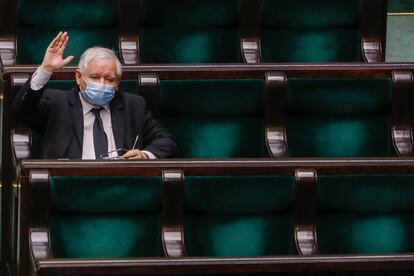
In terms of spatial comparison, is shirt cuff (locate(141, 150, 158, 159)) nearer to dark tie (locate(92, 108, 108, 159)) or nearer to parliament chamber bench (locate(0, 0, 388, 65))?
dark tie (locate(92, 108, 108, 159))

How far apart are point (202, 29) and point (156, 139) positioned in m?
0.23

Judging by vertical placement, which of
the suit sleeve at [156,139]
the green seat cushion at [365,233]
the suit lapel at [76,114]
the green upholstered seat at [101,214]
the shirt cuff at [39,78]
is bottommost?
the green seat cushion at [365,233]

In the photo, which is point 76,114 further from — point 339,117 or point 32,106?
point 339,117

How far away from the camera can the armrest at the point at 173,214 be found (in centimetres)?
149

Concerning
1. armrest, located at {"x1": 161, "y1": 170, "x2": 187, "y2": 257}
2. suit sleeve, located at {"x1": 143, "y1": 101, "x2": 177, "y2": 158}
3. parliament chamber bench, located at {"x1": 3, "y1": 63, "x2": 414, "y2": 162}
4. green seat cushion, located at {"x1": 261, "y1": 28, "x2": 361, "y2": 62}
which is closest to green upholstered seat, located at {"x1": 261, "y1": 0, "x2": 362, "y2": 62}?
green seat cushion, located at {"x1": 261, "y1": 28, "x2": 361, "y2": 62}

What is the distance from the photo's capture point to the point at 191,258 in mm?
1428

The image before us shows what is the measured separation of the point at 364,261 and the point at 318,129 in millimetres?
270

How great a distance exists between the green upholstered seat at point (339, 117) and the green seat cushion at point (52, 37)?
9.1 inches

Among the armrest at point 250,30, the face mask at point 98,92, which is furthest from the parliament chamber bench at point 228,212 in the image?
the armrest at point 250,30

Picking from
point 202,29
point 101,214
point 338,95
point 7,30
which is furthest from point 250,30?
point 101,214

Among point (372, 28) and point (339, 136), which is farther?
point (372, 28)

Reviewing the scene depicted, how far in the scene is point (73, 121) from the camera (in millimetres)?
1576

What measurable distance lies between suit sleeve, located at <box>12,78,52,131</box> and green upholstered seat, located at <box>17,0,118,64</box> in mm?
185

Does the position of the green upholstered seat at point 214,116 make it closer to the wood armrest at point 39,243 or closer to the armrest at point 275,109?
the armrest at point 275,109
